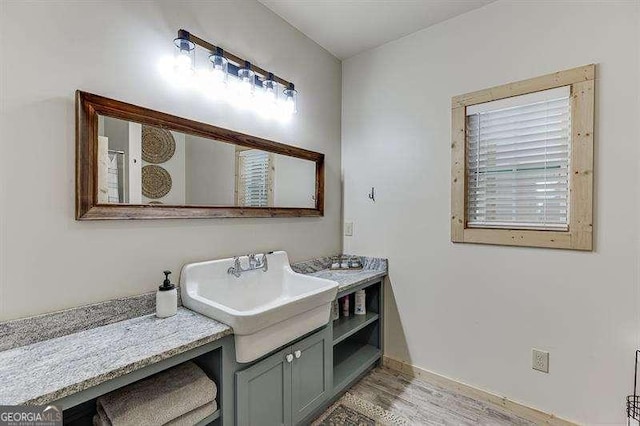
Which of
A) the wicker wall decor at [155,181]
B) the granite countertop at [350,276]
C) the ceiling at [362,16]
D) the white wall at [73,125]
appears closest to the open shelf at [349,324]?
the granite countertop at [350,276]

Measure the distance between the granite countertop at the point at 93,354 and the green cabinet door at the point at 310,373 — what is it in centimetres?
54

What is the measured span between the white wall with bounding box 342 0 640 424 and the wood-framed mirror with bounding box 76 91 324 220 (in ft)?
2.70

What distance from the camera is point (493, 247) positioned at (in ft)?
6.44

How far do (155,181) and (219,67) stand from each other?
2.38 ft

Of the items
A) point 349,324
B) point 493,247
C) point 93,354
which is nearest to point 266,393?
point 93,354

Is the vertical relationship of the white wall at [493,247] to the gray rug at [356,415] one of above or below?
above

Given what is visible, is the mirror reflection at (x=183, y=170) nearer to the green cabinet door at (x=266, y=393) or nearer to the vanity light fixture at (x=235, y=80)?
the vanity light fixture at (x=235, y=80)

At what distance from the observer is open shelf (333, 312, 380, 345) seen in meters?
2.04

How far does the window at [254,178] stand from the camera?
1893 millimetres

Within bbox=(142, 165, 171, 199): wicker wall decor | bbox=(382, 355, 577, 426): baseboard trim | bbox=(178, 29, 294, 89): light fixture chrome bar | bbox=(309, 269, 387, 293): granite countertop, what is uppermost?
bbox=(178, 29, 294, 89): light fixture chrome bar

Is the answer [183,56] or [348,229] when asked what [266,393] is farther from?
[183,56]

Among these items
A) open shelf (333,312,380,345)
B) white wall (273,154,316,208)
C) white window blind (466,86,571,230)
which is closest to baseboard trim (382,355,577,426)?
open shelf (333,312,380,345)

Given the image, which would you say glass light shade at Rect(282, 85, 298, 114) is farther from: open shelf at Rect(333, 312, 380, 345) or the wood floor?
the wood floor

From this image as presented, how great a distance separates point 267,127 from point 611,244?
207 centimetres
